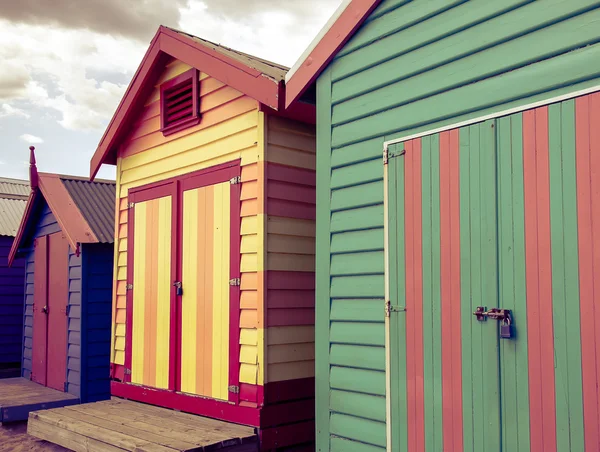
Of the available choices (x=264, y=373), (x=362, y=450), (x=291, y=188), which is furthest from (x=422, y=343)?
(x=291, y=188)

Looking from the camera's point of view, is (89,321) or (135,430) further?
(89,321)

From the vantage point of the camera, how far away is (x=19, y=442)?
7738 mm

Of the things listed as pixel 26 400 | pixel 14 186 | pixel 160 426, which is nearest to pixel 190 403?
pixel 160 426

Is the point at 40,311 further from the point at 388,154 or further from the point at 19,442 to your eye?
the point at 388,154

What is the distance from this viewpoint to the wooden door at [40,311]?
10023mm

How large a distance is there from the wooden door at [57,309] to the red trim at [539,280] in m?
7.44

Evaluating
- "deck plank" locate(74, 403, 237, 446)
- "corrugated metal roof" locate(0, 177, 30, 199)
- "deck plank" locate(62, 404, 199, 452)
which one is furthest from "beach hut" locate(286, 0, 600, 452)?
"corrugated metal roof" locate(0, 177, 30, 199)

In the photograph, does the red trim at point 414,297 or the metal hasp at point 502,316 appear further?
the red trim at point 414,297

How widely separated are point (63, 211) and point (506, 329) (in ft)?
24.2

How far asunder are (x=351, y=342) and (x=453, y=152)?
5.42 feet

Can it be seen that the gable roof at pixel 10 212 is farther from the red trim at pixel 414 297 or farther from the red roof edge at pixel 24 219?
the red trim at pixel 414 297

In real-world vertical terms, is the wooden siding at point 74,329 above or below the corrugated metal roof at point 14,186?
below

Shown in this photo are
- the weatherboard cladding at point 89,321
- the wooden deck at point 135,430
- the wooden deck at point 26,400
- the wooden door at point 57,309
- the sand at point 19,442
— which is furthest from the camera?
the wooden door at point 57,309

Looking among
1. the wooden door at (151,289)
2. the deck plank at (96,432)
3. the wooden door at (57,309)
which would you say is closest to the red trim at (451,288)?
the deck plank at (96,432)
